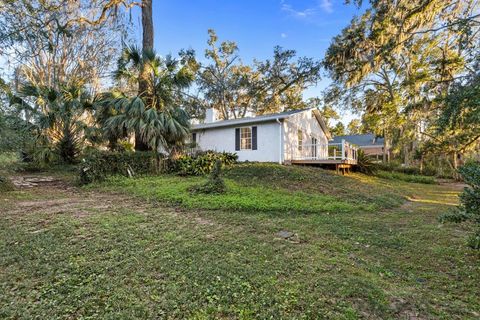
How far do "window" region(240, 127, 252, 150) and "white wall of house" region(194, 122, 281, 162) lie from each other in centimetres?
23

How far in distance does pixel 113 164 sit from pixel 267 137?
7311 mm

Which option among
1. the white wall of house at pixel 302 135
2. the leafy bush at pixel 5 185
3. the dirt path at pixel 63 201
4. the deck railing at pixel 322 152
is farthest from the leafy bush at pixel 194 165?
the leafy bush at pixel 5 185

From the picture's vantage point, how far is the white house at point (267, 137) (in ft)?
42.2

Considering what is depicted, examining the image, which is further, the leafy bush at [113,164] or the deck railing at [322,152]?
the deck railing at [322,152]

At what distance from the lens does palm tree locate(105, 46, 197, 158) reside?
32.5ft

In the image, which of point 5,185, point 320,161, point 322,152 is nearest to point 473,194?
point 320,161

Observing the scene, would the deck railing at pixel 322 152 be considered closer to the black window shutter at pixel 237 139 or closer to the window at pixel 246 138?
the window at pixel 246 138

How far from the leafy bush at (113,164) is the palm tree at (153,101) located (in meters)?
0.66

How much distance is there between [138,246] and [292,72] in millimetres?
21652

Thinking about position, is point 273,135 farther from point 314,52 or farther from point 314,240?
point 314,52

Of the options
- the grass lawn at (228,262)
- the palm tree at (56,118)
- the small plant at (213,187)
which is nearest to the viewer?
the grass lawn at (228,262)

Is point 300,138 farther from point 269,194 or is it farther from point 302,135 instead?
point 269,194

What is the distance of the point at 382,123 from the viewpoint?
1958 centimetres

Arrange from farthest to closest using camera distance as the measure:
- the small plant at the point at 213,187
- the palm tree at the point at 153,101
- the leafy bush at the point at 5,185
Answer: the palm tree at the point at 153,101 < the leafy bush at the point at 5,185 < the small plant at the point at 213,187
